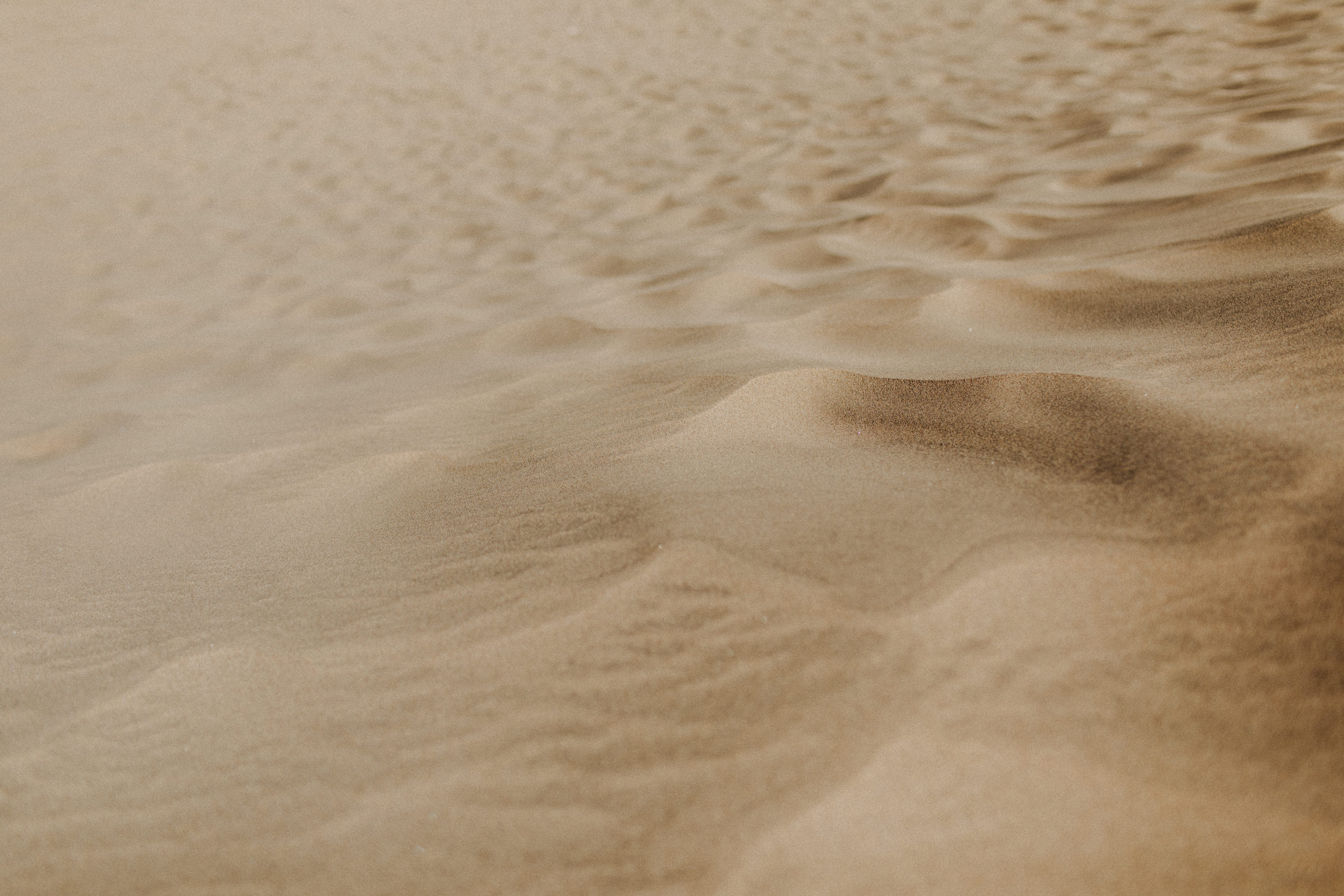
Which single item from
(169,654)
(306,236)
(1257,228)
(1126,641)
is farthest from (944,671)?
(306,236)

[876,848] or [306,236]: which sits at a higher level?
[306,236]

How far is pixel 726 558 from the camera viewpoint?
109 cm

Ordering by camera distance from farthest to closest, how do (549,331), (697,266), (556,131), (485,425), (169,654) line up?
(556,131) < (697,266) < (549,331) < (485,425) < (169,654)

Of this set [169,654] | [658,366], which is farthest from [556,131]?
[169,654]

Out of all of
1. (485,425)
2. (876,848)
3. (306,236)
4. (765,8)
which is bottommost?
(876,848)

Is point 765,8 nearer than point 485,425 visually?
No

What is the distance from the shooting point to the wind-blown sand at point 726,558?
2.60 feet

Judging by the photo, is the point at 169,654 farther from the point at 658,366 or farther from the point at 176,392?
the point at 176,392

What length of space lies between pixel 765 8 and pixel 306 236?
4.45 metres

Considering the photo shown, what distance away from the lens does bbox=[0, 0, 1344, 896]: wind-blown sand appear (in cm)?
79

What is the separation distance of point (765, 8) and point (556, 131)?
2.79 meters

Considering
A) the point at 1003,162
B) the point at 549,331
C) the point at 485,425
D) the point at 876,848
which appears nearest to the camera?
the point at 876,848

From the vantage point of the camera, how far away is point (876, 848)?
2.47 feet

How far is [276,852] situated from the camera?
852mm
